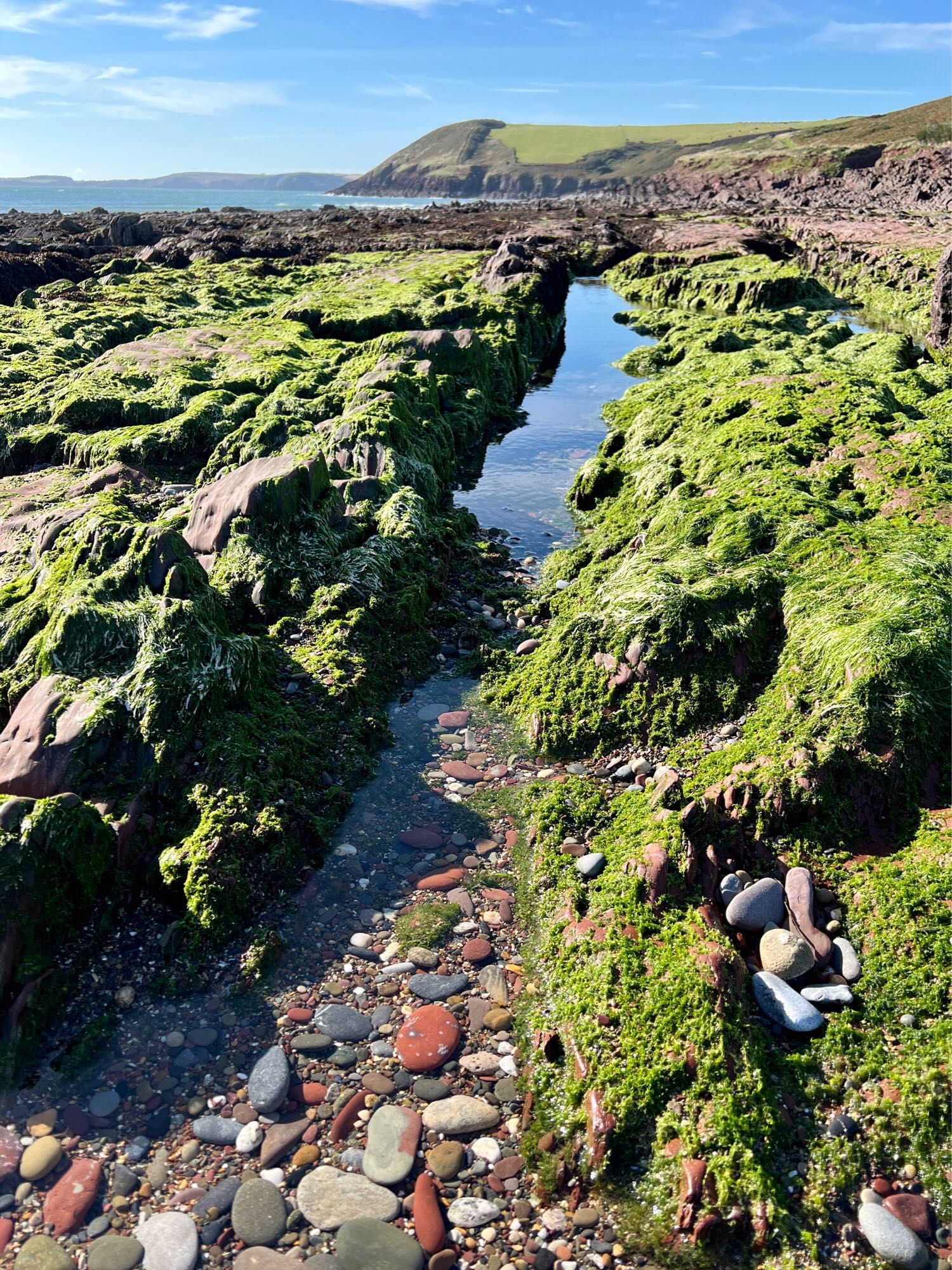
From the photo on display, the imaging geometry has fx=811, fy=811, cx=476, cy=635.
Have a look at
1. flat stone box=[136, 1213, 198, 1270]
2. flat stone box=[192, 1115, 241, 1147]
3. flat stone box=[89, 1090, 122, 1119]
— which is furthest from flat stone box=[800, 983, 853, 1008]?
flat stone box=[89, 1090, 122, 1119]

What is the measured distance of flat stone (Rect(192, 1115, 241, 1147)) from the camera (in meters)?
4.40

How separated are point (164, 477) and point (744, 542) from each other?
9250 mm

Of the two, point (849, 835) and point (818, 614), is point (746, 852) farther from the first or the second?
point (818, 614)

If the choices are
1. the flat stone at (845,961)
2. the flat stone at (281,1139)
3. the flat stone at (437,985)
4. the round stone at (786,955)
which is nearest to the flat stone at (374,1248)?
the flat stone at (281,1139)

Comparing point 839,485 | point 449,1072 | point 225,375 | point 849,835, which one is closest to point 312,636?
point 449,1072

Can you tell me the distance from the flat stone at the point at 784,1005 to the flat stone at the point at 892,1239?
94cm

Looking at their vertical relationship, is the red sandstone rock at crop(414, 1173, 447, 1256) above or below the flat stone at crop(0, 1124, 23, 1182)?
below

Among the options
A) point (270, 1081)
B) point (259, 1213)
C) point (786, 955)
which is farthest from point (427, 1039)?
point (786, 955)

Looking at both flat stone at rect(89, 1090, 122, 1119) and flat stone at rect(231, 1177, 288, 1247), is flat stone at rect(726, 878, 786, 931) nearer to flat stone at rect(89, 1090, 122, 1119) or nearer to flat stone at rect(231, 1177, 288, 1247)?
flat stone at rect(231, 1177, 288, 1247)

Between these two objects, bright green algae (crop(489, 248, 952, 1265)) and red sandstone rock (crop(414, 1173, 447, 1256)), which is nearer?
red sandstone rock (crop(414, 1173, 447, 1256))

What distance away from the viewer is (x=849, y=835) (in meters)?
5.70

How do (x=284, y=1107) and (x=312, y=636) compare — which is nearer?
(x=284, y=1107)

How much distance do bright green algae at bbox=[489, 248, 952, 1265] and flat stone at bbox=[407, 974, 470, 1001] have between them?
0.49 m

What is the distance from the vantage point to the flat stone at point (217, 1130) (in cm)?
440
